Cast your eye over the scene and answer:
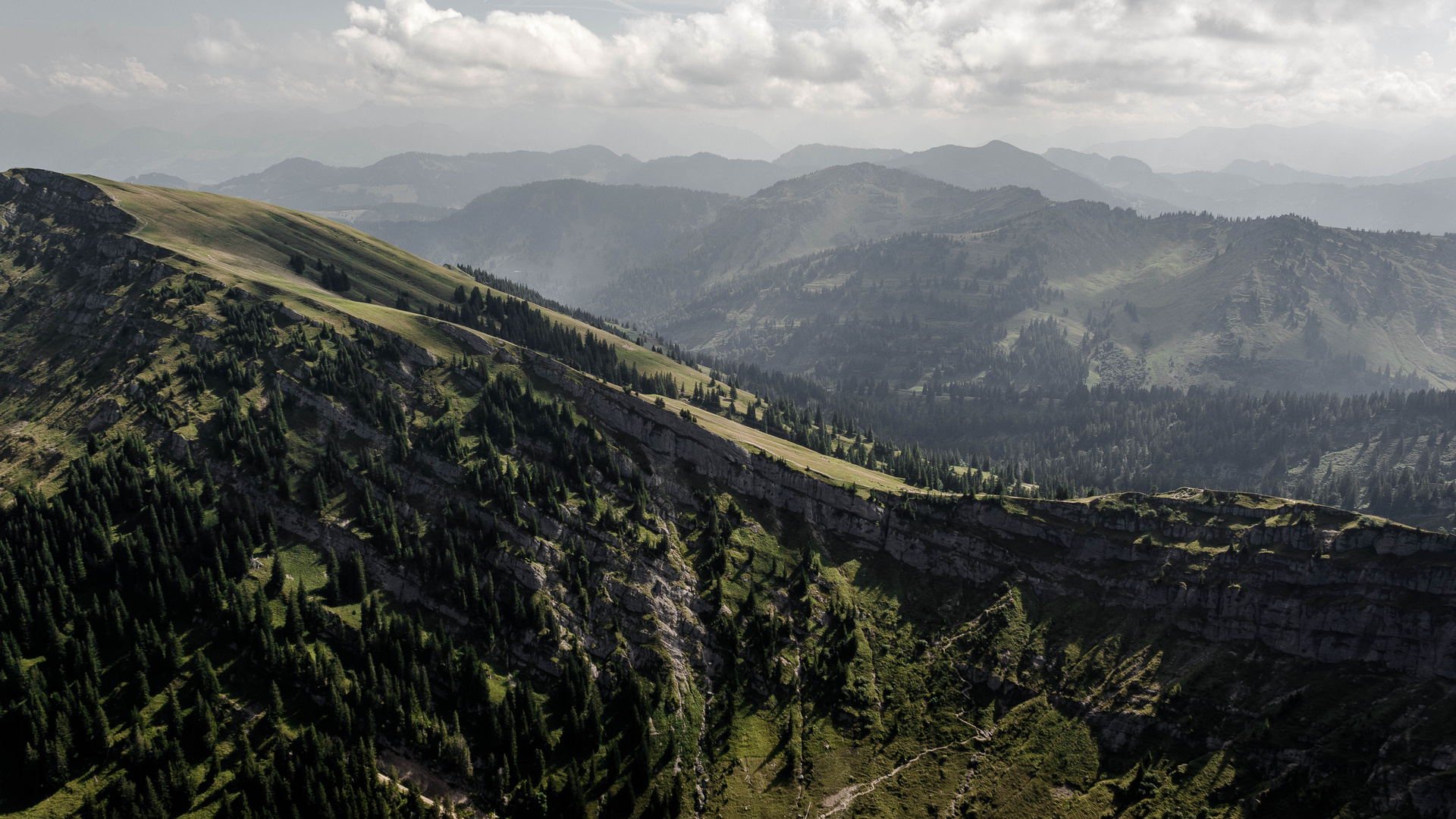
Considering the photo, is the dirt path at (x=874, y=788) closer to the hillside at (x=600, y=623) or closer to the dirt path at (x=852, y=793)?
the dirt path at (x=852, y=793)

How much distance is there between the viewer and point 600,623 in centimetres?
15238

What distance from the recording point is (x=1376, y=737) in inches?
4540

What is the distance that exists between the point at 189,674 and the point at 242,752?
1743cm

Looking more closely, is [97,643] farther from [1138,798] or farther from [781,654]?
[1138,798]

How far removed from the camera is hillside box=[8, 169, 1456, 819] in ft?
375

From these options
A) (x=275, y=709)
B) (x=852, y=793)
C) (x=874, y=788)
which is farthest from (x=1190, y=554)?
(x=275, y=709)

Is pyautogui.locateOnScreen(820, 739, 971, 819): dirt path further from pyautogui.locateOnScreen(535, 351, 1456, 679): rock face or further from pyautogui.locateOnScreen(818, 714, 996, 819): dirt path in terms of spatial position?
pyautogui.locateOnScreen(535, 351, 1456, 679): rock face

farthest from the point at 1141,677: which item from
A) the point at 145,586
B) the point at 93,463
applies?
the point at 93,463

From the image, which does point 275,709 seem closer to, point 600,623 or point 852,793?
point 600,623

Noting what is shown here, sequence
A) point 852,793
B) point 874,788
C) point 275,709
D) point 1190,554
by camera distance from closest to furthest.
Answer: point 275,709 < point 852,793 < point 874,788 < point 1190,554

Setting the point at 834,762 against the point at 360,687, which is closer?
the point at 360,687

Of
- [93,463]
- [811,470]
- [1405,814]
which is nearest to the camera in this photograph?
[1405,814]

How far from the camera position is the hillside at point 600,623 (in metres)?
114

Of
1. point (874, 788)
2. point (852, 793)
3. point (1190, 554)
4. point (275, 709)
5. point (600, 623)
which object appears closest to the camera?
point (275, 709)
